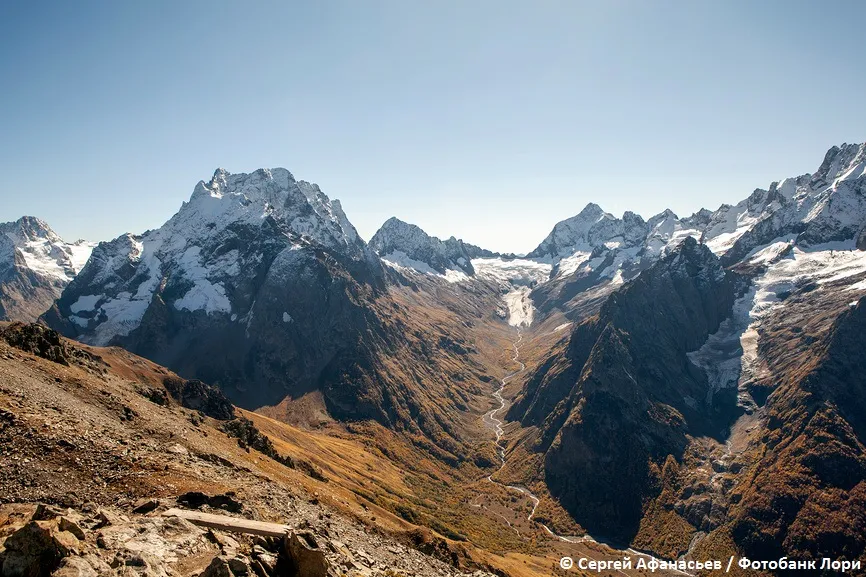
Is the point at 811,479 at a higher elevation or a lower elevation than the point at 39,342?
lower

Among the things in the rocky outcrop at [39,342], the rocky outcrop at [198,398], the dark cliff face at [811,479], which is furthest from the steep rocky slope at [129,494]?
the dark cliff face at [811,479]

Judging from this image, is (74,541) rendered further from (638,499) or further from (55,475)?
(638,499)

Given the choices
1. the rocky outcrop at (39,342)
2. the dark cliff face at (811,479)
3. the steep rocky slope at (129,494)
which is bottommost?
the dark cliff face at (811,479)

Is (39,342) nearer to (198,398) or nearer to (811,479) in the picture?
(198,398)

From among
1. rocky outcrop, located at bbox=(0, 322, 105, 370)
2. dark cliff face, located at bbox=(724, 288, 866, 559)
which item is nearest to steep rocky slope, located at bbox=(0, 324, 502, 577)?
rocky outcrop, located at bbox=(0, 322, 105, 370)

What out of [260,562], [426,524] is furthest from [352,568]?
[426,524]

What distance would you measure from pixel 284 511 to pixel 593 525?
176151 millimetres

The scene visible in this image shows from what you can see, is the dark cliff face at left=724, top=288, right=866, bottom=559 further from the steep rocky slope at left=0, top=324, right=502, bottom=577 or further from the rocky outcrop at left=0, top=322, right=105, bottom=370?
the rocky outcrop at left=0, top=322, right=105, bottom=370

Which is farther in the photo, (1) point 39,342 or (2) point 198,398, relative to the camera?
(2) point 198,398

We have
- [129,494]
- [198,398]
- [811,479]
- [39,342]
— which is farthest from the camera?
[811,479]

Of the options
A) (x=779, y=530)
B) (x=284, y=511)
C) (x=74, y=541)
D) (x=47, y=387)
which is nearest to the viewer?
(x=74, y=541)

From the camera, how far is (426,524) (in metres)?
135

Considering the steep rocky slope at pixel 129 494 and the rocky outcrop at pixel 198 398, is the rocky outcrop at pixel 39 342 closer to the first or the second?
the steep rocky slope at pixel 129 494

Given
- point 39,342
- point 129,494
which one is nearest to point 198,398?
point 39,342
